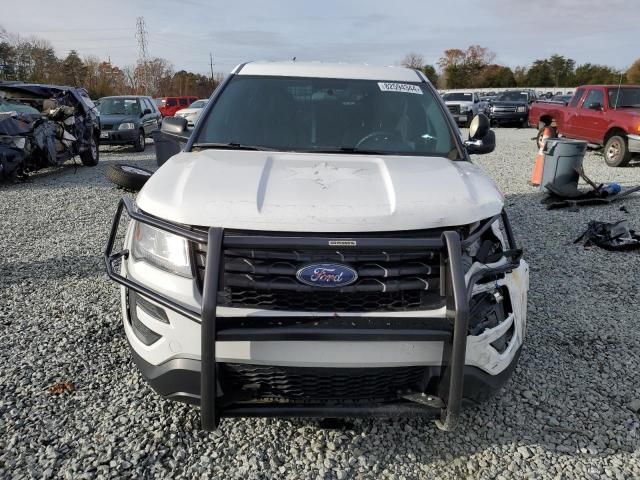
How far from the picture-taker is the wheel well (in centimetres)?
1163

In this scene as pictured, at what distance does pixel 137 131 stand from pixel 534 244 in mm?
11603

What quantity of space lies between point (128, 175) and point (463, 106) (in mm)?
19756

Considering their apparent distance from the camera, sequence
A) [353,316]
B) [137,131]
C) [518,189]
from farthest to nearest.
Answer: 1. [137,131]
2. [518,189]
3. [353,316]

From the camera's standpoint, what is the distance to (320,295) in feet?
6.70

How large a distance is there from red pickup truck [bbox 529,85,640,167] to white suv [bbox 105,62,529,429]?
11174 mm

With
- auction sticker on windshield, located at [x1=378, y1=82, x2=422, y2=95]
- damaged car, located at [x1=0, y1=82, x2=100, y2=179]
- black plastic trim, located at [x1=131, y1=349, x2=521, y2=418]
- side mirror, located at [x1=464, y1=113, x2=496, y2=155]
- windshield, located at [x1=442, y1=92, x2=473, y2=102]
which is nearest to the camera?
black plastic trim, located at [x1=131, y1=349, x2=521, y2=418]

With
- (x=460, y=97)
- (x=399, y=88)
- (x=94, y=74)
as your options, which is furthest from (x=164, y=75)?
(x=399, y=88)

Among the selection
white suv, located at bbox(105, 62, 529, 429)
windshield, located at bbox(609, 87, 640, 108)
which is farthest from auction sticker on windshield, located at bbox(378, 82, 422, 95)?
windshield, located at bbox(609, 87, 640, 108)

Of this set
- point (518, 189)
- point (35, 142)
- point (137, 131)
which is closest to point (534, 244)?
point (518, 189)

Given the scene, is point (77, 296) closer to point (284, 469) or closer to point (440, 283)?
point (284, 469)

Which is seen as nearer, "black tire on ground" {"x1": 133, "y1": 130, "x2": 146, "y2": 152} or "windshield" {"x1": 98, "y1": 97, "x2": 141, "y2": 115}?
"black tire on ground" {"x1": 133, "y1": 130, "x2": 146, "y2": 152}

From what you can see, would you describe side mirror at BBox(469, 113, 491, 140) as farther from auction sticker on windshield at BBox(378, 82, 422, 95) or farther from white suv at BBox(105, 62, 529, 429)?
white suv at BBox(105, 62, 529, 429)

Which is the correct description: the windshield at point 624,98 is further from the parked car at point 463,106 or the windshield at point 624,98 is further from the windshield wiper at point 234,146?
the windshield wiper at point 234,146

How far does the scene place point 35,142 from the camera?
947 cm
